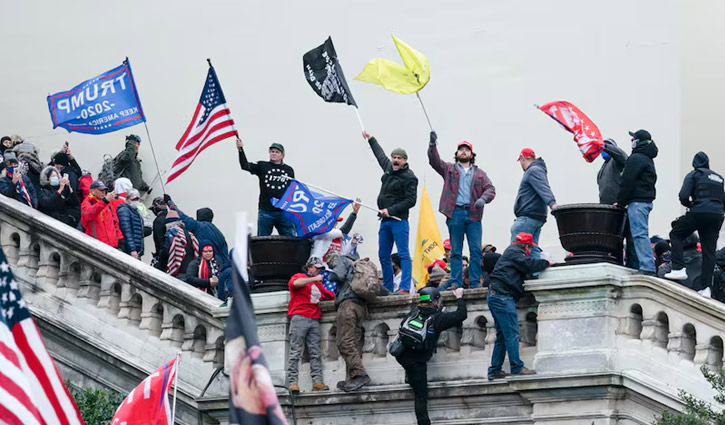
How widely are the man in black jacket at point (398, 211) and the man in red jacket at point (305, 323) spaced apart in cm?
110

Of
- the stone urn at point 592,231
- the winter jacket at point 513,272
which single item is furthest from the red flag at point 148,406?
the stone urn at point 592,231

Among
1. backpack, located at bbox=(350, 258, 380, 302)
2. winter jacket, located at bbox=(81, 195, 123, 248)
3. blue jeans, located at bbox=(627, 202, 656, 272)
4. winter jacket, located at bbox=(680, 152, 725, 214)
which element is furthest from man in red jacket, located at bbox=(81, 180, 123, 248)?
winter jacket, located at bbox=(680, 152, 725, 214)

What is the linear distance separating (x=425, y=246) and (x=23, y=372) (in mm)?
10763

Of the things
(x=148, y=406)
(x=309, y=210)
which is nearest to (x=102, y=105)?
(x=309, y=210)

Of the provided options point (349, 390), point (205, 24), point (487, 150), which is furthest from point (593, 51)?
point (349, 390)

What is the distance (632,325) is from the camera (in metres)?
13.0

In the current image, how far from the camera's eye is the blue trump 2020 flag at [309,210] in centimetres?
1580

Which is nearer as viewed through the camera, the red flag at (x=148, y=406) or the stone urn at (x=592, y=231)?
the red flag at (x=148, y=406)

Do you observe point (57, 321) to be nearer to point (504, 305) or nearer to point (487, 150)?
point (504, 305)

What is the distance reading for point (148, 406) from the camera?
1268 centimetres

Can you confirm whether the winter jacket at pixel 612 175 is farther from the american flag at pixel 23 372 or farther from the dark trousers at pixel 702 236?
the american flag at pixel 23 372

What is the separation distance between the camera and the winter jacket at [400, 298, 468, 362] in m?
13.6

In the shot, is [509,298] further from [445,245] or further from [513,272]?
[445,245]

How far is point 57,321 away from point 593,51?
7.88 meters
